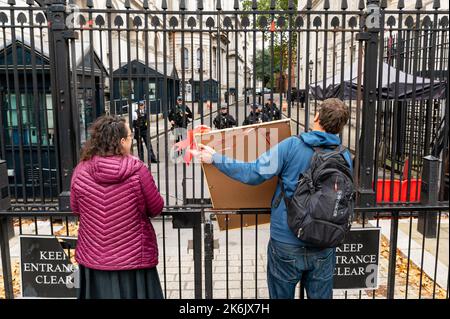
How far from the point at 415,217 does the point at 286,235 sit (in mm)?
5687

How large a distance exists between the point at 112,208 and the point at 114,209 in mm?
15

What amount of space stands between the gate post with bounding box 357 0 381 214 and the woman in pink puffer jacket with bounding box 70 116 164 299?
81.9 inches

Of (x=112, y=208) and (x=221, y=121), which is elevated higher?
(x=221, y=121)

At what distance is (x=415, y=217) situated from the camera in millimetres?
7613

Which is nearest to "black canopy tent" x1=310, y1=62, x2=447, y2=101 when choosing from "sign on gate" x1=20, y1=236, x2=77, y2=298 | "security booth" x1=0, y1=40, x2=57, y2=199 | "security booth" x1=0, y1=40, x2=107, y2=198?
"security booth" x1=0, y1=40, x2=107, y2=198

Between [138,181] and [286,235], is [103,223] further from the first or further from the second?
[286,235]

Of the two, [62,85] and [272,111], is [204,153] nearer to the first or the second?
[272,111]

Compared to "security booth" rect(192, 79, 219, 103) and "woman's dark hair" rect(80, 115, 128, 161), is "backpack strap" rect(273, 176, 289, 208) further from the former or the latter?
"security booth" rect(192, 79, 219, 103)

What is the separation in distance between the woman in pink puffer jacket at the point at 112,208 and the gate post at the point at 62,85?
1056mm

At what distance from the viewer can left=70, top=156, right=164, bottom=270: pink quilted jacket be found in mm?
2785

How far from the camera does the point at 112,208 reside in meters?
2.80

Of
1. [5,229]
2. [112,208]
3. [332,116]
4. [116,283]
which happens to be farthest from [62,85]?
[332,116]
